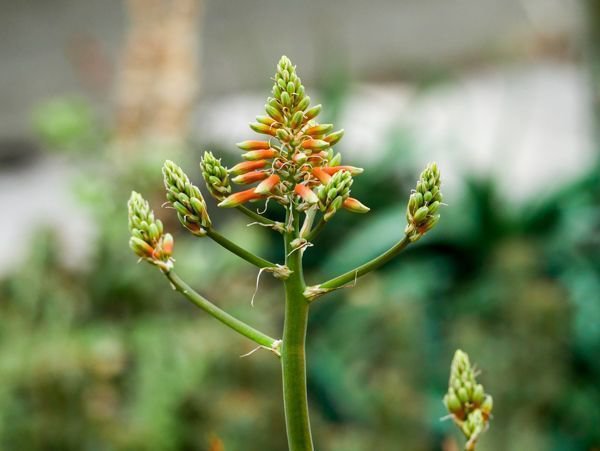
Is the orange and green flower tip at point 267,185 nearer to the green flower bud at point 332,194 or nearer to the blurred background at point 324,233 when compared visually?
the green flower bud at point 332,194

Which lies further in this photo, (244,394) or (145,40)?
(145,40)

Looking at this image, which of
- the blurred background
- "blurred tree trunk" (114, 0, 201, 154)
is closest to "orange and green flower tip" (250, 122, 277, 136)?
the blurred background

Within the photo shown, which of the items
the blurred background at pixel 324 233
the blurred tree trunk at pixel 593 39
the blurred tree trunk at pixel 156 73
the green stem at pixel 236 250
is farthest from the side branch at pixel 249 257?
the blurred tree trunk at pixel 156 73

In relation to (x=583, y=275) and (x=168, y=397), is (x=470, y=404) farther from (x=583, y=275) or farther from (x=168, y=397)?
(x=583, y=275)

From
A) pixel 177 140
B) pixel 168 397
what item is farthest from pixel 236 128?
pixel 168 397

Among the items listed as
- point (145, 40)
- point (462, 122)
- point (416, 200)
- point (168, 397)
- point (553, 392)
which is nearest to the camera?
point (416, 200)

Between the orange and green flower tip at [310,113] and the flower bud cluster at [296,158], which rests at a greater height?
the orange and green flower tip at [310,113]
